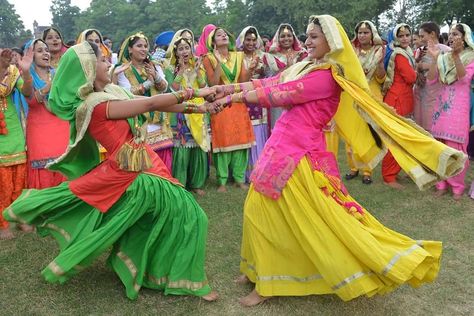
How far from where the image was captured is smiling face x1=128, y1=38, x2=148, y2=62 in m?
5.22

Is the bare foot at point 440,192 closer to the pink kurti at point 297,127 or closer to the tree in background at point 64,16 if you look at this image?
the pink kurti at point 297,127

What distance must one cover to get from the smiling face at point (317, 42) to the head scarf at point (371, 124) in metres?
0.05

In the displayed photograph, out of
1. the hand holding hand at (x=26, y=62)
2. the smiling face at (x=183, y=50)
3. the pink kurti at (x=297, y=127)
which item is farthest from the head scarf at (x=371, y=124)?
the smiling face at (x=183, y=50)

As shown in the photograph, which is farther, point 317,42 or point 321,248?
point 317,42

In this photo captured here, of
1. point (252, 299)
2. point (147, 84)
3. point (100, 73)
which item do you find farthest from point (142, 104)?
point (147, 84)

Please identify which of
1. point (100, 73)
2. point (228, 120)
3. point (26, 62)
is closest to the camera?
point (100, 73)

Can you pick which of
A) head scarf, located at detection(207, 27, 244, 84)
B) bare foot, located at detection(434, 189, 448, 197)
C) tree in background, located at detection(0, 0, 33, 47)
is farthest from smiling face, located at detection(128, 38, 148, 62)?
tree in background, located at detection(0, 0, 33, 47)

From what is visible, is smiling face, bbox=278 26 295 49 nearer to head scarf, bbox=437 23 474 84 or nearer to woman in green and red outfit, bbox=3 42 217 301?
head scarf, bbox=437 23 474 84

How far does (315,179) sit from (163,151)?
3115 millimetres

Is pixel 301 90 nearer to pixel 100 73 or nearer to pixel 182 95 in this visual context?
pixel 182 95

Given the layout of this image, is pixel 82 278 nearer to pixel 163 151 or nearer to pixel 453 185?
pixel 163 151

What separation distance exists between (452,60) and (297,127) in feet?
11.4

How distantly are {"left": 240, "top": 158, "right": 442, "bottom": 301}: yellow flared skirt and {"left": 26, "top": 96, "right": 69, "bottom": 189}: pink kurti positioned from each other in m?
2.63

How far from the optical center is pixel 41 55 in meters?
4.92
